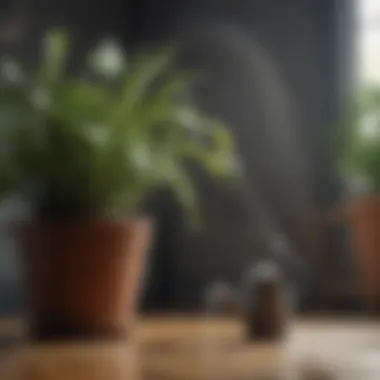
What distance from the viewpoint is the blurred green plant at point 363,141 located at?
2.00 m

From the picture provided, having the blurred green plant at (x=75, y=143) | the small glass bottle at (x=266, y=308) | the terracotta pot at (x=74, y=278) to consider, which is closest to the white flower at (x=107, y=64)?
the blurred green plant at (x=75, y=143)

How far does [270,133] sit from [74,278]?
112cm

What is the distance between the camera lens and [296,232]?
2.16m

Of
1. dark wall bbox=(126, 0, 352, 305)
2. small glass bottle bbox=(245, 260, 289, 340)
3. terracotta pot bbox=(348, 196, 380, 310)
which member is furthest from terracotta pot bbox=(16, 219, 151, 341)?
dark wall bbox=(126, 0, 352, 305)

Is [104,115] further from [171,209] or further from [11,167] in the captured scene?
[171,209]

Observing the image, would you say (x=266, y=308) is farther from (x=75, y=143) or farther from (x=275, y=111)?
(x=275, y=111)

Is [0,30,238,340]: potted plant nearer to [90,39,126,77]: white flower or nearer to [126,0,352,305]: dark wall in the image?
[90,39,126,77]: white flower

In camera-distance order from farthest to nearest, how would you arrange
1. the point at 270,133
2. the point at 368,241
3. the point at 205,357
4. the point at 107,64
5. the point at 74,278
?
the point at 270,133 < the point at 368,241 < the point at 107,64 < the point at 74,278 < the point at 205,357

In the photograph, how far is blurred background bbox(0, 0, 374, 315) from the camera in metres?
2.15

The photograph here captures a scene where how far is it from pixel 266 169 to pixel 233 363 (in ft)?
4.19

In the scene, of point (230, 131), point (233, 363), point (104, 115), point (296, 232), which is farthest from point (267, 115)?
point (233, 363)

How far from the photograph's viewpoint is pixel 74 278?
3.84ft

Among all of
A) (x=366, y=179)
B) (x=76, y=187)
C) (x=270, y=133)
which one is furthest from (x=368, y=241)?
(x=76, y=187)

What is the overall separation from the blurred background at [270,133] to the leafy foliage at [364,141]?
0.07 metres
